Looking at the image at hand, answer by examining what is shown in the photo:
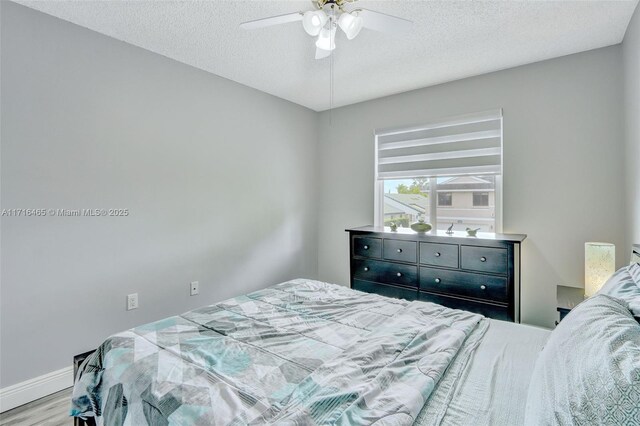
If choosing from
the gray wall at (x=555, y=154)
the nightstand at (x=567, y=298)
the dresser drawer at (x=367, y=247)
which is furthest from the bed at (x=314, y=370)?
the gray wall at (x=555, y=154)

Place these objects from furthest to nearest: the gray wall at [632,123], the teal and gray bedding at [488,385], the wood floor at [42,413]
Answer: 1. the gray wall at [632,123]
2. the wood floor at [42,413]
3. the teal and gray bedding at [488,385]

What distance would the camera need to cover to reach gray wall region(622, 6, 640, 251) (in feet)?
6.55

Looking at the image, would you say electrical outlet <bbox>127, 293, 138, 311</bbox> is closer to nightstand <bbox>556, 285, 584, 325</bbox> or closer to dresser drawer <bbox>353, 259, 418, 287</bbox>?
dresser drawer <bbox>353, 259, 418, 287</bbox>

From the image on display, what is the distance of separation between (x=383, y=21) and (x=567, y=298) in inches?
88.5

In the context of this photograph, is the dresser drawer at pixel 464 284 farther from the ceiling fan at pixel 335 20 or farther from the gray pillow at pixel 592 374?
the ceiling fan at pixel 335 20

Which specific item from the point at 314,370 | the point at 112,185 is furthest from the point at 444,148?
the point at 112,185

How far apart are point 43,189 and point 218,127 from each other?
1.50 metres

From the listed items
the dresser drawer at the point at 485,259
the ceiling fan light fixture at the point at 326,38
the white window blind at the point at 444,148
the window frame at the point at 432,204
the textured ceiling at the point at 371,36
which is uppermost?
the textured ceiling at the point at 371,36

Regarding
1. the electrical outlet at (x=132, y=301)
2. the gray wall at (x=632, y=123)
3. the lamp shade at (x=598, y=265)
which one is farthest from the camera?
the electrical outlet at (x=132, y=301)

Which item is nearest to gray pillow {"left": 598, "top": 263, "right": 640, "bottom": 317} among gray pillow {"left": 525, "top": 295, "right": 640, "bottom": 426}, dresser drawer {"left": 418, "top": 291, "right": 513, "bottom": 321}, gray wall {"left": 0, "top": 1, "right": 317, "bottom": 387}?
gray pillow {"left": 525, "top": 295, "right": 640, "bottom": 426}

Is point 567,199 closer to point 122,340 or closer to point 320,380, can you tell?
point 320,380

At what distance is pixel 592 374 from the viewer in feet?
2.35

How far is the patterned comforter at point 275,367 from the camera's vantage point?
0.94m

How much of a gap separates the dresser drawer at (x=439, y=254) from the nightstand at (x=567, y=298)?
759mm
